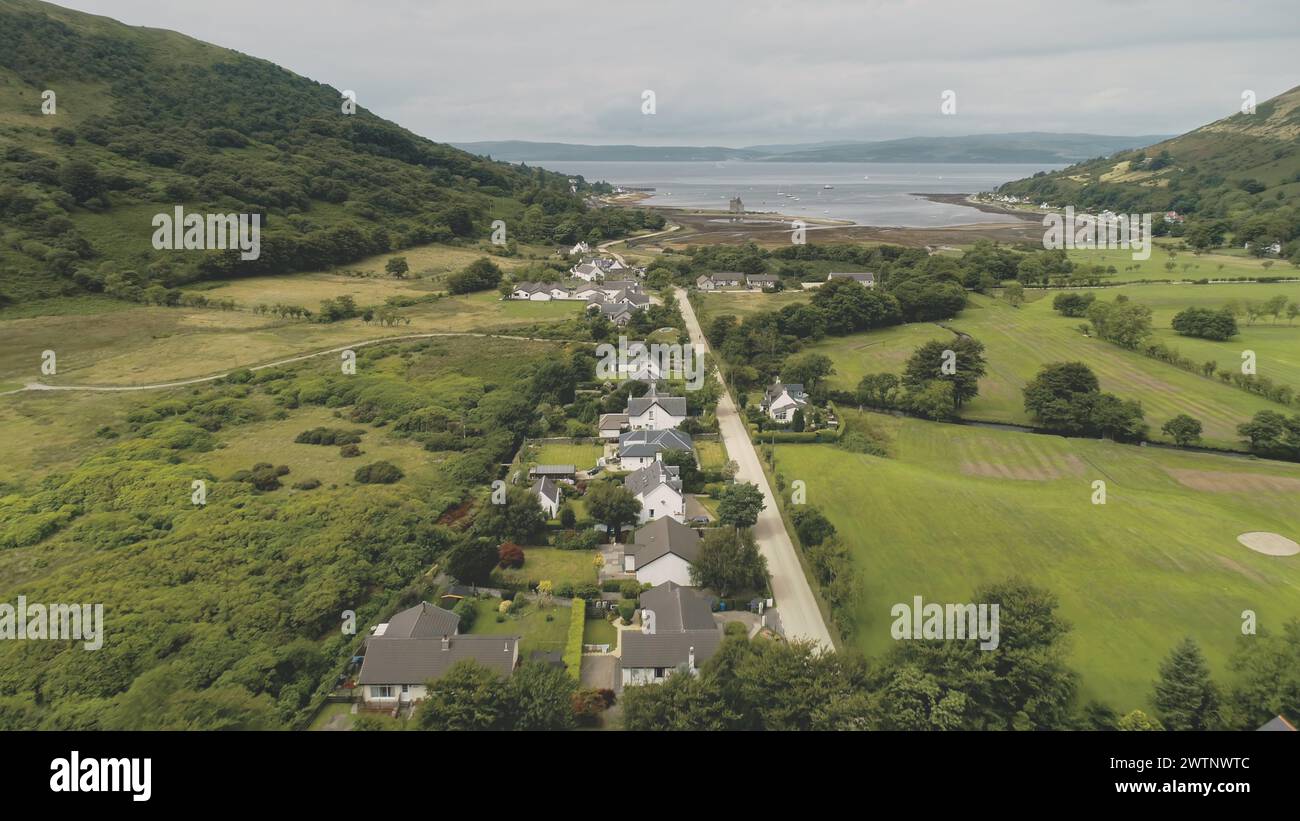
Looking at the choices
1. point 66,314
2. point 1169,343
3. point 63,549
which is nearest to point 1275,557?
point 1169,343

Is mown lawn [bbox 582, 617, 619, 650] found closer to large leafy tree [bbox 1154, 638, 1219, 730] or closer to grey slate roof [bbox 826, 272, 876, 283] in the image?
large leafy tree [bbox 1154, 638, 1219, 730]

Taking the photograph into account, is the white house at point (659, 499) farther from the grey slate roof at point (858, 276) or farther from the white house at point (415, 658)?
the grey slate roof at point (858, 276)

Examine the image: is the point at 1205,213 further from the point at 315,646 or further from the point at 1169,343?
the point at 315,646

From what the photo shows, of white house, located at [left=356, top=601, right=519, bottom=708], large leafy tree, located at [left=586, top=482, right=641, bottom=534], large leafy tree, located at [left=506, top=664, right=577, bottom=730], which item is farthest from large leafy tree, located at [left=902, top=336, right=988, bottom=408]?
large leafy tree, located at [left=506, top=664, right=577, bottom=730]

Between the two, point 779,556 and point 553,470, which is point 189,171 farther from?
point 779,556

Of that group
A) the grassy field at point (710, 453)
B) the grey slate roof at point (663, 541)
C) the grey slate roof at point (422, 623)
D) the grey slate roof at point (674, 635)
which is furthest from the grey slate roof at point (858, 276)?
the grey slate roof at point (422, 623)
